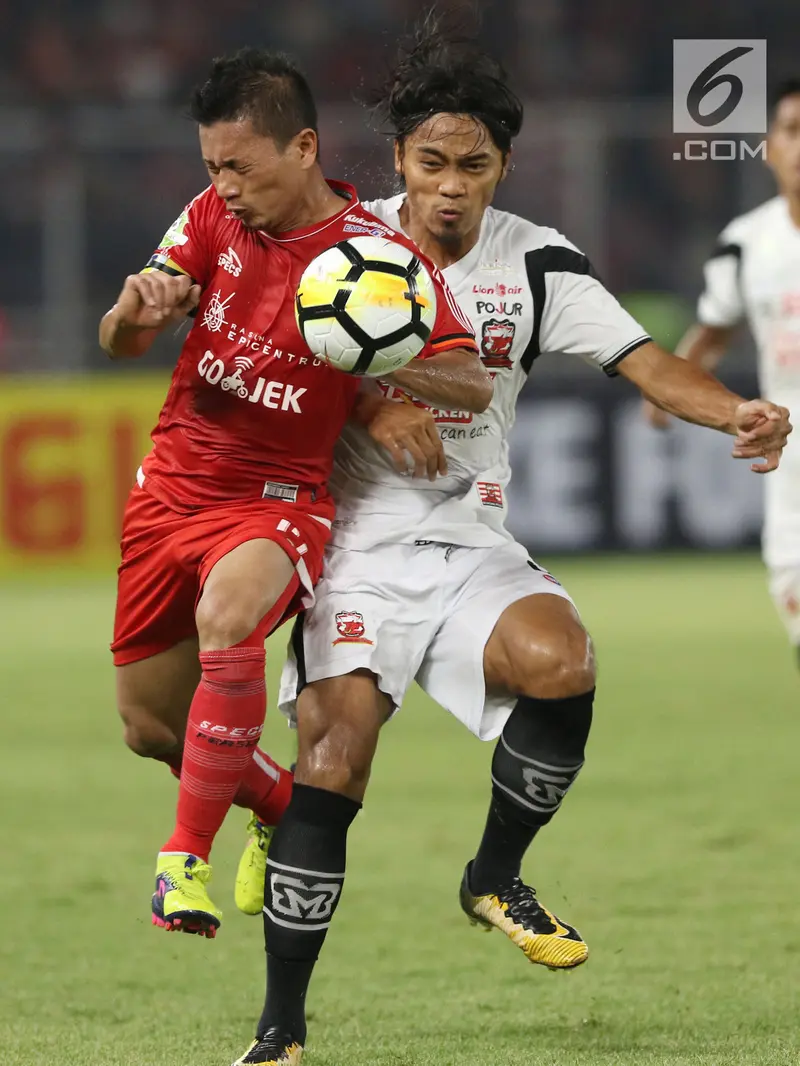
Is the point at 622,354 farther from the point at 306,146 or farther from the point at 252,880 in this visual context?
the point at 252,880

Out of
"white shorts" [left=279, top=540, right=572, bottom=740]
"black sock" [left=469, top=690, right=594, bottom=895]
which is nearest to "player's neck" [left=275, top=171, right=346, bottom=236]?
"white shorts" [left=279, top=540, right=572, bottom=740]

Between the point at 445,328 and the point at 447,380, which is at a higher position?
the point at 445,328

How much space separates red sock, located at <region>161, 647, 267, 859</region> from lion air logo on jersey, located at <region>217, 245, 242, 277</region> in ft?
2.92

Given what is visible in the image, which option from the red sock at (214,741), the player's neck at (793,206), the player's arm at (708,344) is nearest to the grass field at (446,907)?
the red sock at (214,741)

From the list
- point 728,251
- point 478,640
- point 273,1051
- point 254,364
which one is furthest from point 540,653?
point 728,251

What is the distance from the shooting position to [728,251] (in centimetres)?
721

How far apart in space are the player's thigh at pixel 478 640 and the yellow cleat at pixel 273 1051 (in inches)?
32.1

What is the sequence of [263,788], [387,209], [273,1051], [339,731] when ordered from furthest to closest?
[263,788] → [387,209] → [339,731] → [273,1051]

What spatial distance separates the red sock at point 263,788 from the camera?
4566 millimetres

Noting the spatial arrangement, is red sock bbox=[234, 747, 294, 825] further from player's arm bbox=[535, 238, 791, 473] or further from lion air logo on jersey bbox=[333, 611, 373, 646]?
player's arm bbox=[535, 238, 791, 473]

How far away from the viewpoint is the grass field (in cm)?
392

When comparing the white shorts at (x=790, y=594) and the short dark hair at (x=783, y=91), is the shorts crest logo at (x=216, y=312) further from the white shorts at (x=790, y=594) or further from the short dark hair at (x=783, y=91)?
the white shorts at (x=790, y=594)

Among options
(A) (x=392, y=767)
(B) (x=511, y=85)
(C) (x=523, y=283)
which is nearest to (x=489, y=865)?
(C) (x=523, y=283)

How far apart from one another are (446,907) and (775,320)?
3.01 metres
